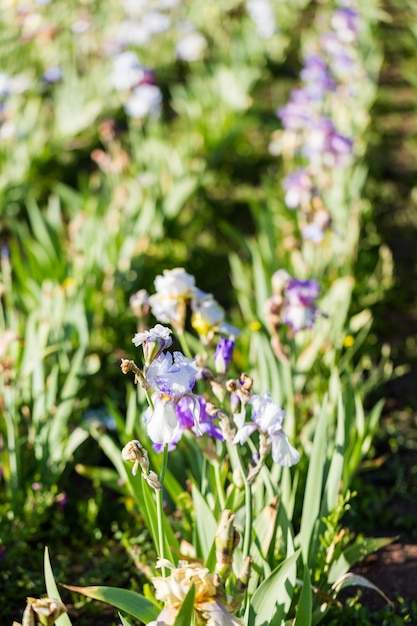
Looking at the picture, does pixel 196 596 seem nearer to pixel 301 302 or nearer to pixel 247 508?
pixel 247 508

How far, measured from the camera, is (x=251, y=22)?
6000mm

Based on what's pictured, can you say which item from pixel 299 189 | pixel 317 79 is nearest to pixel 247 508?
pixel 299 189

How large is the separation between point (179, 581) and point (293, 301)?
3.80ft

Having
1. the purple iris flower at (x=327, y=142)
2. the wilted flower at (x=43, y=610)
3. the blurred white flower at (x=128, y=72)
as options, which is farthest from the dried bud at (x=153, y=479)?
the blurred white flower at (x=128, y=72)

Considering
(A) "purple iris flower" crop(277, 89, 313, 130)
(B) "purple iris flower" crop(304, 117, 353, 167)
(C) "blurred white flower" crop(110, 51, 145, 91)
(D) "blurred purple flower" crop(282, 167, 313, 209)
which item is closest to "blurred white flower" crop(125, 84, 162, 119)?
(C) "blurred white flower" crop(110, 51, 145, 91)

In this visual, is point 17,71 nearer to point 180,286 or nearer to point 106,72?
point 106,72

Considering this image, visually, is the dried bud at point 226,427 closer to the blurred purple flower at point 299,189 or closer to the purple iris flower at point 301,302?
the purple iris flower at point 301,302

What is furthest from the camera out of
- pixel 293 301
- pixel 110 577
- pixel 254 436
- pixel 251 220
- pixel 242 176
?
pixel 242 176

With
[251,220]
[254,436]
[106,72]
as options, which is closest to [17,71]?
[106,72]

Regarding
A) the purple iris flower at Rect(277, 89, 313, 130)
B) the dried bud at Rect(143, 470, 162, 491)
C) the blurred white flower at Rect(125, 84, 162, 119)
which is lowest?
the purple iris flower at Rect(277, 89, 313, 130)

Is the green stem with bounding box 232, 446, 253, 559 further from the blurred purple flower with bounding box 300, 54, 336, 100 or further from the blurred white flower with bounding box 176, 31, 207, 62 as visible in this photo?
the blurred white flower with bounding box 176, 31, 207, 62

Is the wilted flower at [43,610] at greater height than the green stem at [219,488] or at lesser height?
greater

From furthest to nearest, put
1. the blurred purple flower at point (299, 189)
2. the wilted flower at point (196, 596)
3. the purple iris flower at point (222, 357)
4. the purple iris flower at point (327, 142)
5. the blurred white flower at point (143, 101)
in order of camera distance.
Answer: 1. the blurred white flower at point (143, 101)
2. the purple iris flower at point (327, 142)
3. the blurred purple flower at point (299, 189)
4. the purple iris flower at point (222, 357)
5. the wilted flower at point (196, 596)

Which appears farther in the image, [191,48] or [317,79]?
[191,48]
